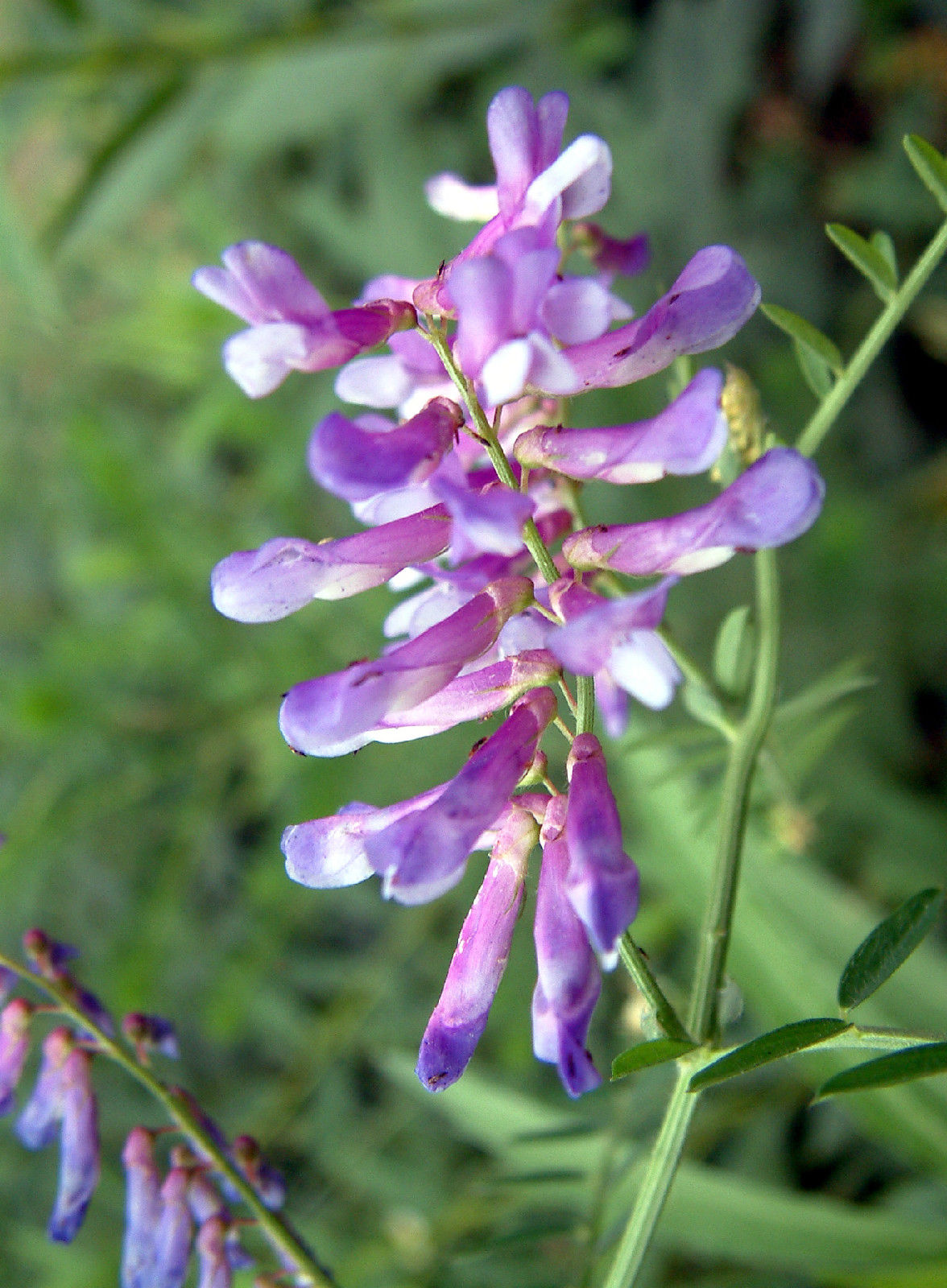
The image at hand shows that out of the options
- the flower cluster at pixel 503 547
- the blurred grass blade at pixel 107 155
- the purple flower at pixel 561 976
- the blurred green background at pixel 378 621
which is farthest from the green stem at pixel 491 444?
the blurred grass blade at pixel 107 155

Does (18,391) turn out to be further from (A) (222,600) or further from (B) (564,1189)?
(A) (222,600)

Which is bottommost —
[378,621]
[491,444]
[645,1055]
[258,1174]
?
[378,621]

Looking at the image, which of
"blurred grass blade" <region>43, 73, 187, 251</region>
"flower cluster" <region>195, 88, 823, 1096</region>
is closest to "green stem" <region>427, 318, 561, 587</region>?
"flower cluster" <region>195, 88, 823, 1096</region>

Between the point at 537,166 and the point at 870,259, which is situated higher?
the point at 537,166

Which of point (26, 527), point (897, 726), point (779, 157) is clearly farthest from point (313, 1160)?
point (779, 157)

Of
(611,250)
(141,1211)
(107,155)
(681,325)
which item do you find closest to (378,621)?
(107,155)

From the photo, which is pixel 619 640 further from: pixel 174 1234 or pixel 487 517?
pixel 174 1234
